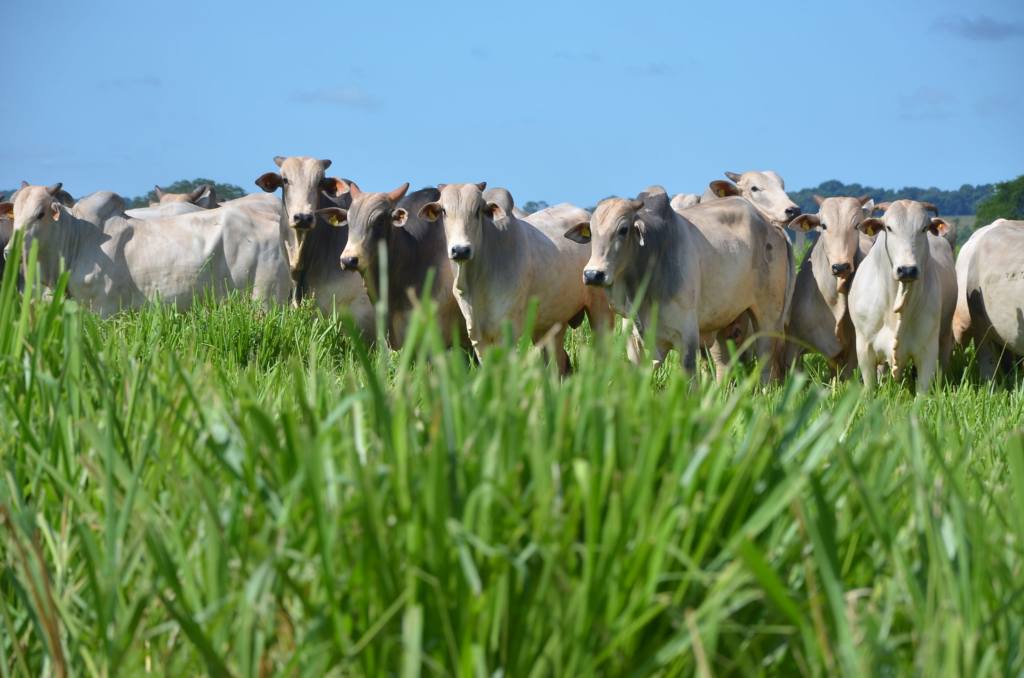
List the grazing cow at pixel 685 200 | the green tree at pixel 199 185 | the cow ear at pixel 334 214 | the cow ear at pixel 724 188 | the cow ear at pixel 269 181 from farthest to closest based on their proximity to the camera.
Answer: the green tree at pixel 199 185
the grazing cow at pixel 685 200
the cow ear at pixel 724 188
the cow ear at pixel 269 181
the cow ear at pixel 334 214

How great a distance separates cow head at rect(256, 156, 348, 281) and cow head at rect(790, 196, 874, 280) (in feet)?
13.5

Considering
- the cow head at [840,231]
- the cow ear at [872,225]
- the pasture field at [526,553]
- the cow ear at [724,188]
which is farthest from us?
the cow ear at [724,188]

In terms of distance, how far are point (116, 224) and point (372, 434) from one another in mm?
8603

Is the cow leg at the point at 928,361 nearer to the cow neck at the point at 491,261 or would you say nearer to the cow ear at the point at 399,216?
the cow neck at the point at 491,261

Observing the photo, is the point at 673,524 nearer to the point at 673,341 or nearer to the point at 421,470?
the point at 421,470

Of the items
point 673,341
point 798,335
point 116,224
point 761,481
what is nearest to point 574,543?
point 761,481

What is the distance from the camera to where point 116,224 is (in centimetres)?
939

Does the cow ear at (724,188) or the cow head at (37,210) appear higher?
Answer: the cow ear at (724,188)

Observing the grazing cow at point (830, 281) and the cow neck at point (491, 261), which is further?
the grazing cow at point (830, 281)

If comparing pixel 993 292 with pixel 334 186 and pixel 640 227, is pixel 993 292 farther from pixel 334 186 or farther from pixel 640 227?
pixel 334 186

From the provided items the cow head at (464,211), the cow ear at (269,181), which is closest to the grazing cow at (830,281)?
the cow head at (464,211)

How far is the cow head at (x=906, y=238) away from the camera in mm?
6953

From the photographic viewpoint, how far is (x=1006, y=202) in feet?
172

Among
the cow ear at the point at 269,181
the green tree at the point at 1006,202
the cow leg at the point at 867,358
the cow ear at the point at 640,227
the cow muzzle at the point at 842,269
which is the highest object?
the cow ear at the point at 269,181
